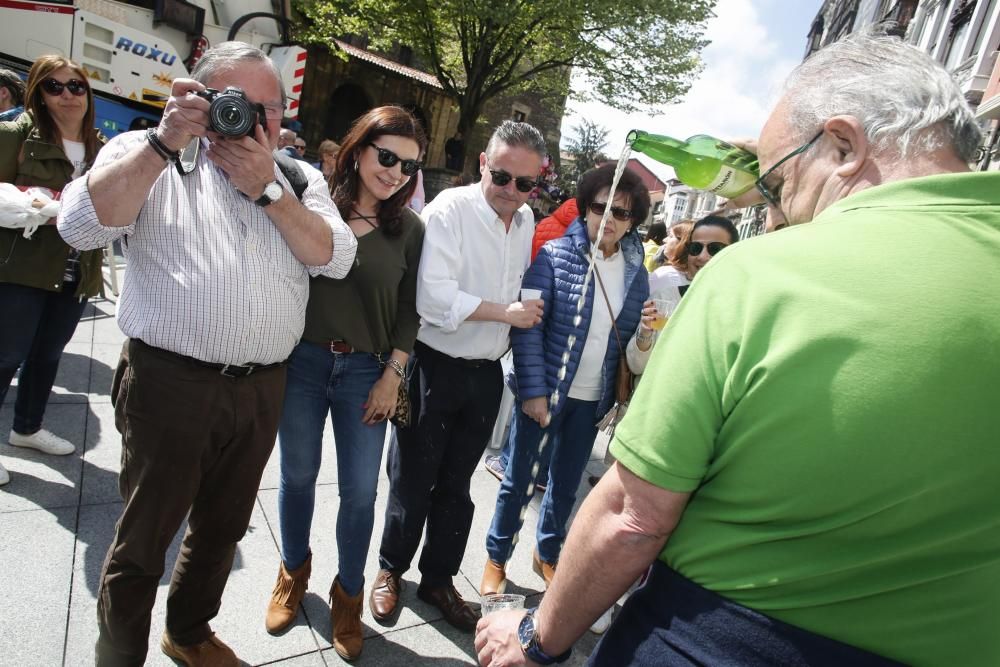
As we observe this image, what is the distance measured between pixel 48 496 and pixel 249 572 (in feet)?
3.58

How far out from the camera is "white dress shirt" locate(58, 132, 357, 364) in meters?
1.57

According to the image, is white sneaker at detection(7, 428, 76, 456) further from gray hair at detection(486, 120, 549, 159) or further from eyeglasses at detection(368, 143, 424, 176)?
gray hair at detection(486, 120, 549, 159)

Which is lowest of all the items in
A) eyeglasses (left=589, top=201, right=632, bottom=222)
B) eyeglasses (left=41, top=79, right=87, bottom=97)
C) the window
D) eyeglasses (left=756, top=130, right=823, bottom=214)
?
eyeglasses (left=589, top=201, right=632, bottom=222)

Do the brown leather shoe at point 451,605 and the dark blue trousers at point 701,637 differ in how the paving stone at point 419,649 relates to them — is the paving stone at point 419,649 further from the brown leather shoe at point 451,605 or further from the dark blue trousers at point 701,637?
the dark blue trousers at point 701,637

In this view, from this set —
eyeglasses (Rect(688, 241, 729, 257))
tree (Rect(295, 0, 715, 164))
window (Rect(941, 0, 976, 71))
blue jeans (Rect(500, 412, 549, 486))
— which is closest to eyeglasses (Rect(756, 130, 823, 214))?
blue jeans (Rect(500, 412, 549, 486))

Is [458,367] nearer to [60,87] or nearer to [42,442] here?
[60,87]

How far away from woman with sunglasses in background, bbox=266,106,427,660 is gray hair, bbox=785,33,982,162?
1.42 meters

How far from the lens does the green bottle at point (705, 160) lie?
1678 millimetres

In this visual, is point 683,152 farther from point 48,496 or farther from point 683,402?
point 48,496

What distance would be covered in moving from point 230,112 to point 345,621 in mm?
1875

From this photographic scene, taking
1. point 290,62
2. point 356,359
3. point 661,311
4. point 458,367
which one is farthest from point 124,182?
point 290,62

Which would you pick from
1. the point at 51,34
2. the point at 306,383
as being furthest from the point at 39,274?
the point at 51,34

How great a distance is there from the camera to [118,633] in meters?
1.71

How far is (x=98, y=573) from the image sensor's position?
2299 millimetres
